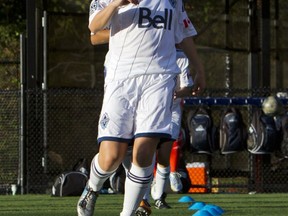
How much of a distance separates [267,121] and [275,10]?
260cm

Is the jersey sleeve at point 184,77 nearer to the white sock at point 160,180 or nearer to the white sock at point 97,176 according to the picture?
the white sock at point 160,180

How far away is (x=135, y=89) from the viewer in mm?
7406

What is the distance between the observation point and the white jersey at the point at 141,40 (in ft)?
24.6

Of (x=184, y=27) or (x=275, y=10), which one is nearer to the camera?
(x=184, y=27)

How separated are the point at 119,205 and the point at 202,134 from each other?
3.53 meters

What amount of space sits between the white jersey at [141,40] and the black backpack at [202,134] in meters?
7.30

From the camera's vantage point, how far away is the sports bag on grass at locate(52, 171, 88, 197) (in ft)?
44.4

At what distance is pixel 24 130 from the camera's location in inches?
594

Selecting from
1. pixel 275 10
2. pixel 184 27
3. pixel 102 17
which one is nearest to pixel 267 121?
pixel 275 10

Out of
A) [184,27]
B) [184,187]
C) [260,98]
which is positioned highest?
[184,27]

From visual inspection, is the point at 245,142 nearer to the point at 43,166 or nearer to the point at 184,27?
the point at 43,166

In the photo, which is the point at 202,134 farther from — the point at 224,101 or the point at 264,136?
the point at 264,136

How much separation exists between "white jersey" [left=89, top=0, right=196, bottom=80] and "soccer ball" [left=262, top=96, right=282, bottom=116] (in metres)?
7.31

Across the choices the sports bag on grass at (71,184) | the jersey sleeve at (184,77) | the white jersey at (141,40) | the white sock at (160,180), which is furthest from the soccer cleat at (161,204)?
the white jersey at (141,40)
